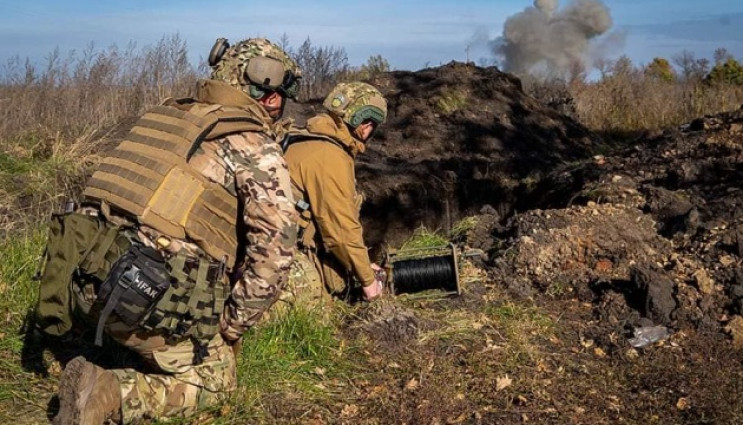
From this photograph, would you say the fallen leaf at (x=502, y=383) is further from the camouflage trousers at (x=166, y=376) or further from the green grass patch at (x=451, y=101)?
the green grass patch at (x=451, y=101)

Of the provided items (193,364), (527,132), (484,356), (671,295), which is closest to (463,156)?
(527,132)

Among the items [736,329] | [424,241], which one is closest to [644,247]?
[736,329]

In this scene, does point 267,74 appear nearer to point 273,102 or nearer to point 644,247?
point 273,102

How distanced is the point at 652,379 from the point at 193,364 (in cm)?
283

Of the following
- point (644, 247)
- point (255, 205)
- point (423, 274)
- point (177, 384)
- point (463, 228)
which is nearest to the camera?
point (255, 205)

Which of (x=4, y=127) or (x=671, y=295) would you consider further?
(x=4, y=127)

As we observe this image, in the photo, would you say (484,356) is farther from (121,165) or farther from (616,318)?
(121,165)

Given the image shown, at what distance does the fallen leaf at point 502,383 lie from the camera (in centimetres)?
489

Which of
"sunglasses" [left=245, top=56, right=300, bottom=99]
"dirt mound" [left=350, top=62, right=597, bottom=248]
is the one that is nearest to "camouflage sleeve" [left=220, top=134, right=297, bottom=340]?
"sunglasses" [left=245, top=56, right=300, bottom=99]

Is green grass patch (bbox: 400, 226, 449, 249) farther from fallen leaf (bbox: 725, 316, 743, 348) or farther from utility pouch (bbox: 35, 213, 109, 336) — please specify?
utility pouch (bbox: 35, 213, 109, 336)

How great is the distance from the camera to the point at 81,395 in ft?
12.2

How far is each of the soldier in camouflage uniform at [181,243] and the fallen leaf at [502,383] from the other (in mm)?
1597

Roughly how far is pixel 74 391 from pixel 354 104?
7.66 feet

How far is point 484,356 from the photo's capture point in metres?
5.26
